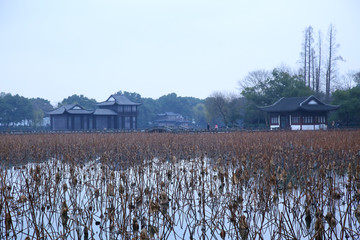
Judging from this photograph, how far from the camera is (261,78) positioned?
40.8 meters

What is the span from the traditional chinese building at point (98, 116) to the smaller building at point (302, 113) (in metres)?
16.2

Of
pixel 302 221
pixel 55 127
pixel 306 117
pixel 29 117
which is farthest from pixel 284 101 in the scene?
pixel 29 117

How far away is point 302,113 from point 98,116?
21230 mm

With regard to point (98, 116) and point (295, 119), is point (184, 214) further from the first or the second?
point (98, 116)

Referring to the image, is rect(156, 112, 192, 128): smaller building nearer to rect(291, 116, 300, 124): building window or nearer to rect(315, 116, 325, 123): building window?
rect(291, 116, 300, 124): building window

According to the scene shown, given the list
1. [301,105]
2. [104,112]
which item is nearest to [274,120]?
[301,105]

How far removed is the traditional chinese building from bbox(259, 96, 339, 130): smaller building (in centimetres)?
1624

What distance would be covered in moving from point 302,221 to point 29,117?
44.1m

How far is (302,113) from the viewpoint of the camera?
29266mm

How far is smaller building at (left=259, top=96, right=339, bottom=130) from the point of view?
94.8 feet

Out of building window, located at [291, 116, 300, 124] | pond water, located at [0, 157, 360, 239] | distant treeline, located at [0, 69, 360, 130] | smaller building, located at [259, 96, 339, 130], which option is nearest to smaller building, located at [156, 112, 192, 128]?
distant treeline, located at [0, 69, 360, 130]

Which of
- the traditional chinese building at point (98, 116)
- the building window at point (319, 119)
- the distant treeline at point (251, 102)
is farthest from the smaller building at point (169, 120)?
the building window at point (319, 119)

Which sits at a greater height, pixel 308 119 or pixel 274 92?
pixel 274 92

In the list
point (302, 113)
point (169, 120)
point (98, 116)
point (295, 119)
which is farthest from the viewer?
point (169, 120)
